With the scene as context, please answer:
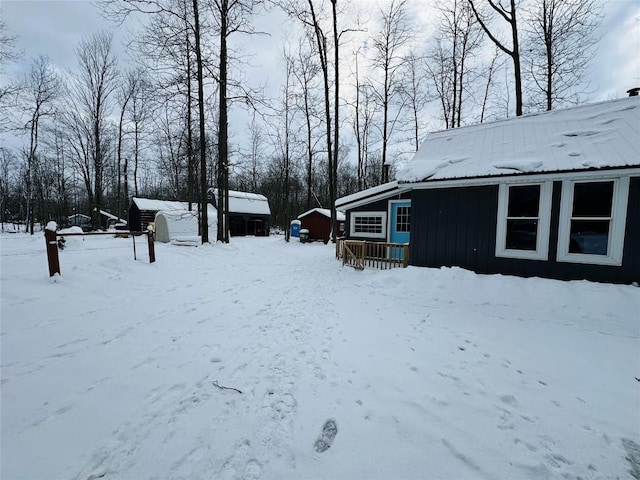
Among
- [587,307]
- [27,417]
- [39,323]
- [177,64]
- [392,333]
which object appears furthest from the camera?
[177,64]

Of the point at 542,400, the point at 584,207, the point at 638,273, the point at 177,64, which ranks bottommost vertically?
the point at 542,400

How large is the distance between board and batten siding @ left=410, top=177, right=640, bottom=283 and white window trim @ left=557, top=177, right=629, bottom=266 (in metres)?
0.09

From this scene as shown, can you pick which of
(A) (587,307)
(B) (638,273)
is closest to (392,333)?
(A) (587,307)

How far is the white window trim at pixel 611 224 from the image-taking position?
225 inches

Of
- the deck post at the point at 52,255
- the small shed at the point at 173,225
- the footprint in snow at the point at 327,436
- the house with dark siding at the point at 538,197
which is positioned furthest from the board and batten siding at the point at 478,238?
the small shed at the point at 173,225

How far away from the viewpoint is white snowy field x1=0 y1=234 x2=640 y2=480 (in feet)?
6.57

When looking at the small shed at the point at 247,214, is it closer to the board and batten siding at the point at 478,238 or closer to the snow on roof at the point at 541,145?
the snow on roof at the point at 541,145

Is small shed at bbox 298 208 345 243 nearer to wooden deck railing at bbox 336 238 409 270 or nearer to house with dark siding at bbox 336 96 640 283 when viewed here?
wooden deck railing at bbox 336 238 409 270

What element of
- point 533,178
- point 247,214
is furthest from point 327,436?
point 247,214

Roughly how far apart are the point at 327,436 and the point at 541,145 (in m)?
8.78

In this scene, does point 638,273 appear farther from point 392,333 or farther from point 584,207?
point 392,333

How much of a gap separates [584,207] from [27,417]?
975cm

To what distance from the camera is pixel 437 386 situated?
9.89 feet

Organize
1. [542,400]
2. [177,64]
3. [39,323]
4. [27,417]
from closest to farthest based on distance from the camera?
[27,417]
[542,400]
[39,323]
[177,64]
